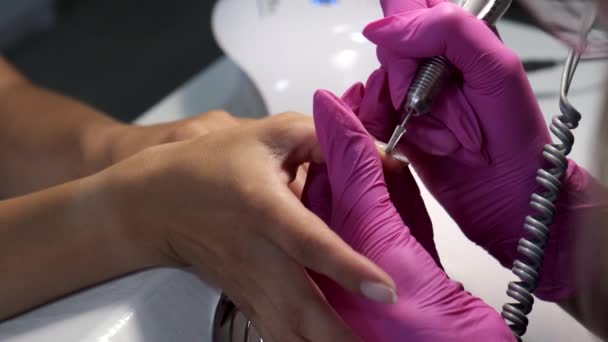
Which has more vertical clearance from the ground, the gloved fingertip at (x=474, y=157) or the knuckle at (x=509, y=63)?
the knuckle at (x=509, y=63)

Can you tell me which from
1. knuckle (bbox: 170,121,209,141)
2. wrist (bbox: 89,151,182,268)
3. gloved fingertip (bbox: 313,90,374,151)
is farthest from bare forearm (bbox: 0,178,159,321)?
gloved fingertip (bbox: 313,90,374,151)

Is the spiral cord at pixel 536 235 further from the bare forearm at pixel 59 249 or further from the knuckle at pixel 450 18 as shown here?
the bare forearm at pixel 59 249

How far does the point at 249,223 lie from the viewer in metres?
0.50

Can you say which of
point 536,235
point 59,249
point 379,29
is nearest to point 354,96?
point 379,29

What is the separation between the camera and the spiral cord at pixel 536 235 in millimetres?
499

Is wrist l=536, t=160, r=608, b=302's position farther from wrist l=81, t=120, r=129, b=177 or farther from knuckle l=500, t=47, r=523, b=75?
wrist l=81, t=120, r=129, b=177

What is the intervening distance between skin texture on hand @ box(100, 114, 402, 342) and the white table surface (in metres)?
0.04

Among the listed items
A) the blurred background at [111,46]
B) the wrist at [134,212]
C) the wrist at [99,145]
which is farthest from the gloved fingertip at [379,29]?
the blurred background at [111,46]

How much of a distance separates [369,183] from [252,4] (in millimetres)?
522

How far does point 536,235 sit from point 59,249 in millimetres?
401

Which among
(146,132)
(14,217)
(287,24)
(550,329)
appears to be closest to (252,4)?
(287,24)

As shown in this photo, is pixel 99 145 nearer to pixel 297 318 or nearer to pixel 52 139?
pixel 52 139

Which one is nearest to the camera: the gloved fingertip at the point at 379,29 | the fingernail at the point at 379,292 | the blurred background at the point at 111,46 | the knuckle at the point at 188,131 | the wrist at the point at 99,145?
the fingernail at the point at 379,292

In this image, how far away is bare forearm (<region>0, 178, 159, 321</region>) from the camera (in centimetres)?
58
